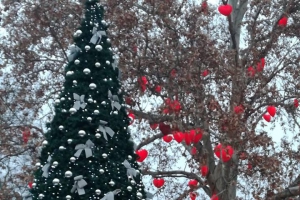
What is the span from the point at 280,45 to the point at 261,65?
1211 millimetres

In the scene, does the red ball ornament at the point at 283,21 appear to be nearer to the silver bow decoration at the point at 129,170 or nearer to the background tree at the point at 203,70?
the background tree at the point at 203,70

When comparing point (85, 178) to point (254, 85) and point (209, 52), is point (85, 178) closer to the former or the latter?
point (209, 52)

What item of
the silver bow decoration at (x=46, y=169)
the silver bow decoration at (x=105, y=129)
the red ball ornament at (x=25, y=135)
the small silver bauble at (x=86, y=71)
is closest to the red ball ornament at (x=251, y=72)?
the red ball ornament at (x=25, y=135)

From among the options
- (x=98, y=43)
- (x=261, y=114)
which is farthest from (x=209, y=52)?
(x=98, y=43)

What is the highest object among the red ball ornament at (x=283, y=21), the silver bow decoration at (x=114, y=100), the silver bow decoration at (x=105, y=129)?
the red ball ornament at (x=283, y=21)

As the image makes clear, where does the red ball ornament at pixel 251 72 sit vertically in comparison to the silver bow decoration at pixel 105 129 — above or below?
above

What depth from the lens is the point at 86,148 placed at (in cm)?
486

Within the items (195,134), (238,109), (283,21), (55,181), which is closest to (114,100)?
(55,181)

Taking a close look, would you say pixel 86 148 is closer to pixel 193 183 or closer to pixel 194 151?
pixel 194 151

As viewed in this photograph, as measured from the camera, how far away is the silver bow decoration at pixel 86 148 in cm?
483

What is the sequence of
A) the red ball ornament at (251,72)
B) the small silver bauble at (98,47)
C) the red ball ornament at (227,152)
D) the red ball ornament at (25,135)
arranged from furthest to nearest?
the red ball ornament at (25,135) → the red ball ornament at (251,72) → the red ball ornament at (227,152) → the small silver bauble at (98,47)

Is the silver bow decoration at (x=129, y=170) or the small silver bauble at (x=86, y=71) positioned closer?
the silver bow decoration at (x=129, y=170)

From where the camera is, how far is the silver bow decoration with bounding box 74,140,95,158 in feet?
15.9

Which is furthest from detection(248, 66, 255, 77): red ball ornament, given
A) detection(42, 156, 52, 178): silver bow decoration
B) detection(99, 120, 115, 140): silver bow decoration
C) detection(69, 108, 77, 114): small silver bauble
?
detection(42, 156, 52, 178): silver bow decoration
